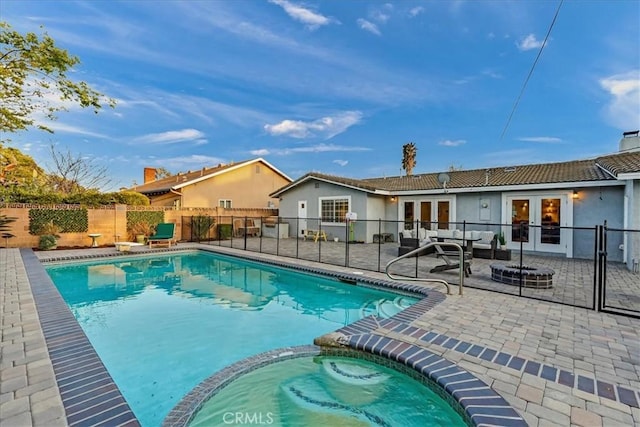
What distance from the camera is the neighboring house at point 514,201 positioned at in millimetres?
9859

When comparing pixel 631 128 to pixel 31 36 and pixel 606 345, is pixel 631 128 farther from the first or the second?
pixel 31 36

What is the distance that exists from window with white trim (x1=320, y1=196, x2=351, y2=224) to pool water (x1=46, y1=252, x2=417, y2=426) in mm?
6380

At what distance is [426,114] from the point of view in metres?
16.5

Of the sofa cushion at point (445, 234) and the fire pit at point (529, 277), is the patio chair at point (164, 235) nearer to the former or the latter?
the sofa cushion at point (445, 234)

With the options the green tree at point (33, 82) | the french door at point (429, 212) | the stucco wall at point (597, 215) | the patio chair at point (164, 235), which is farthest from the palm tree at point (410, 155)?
the green tree at point (33, 82)

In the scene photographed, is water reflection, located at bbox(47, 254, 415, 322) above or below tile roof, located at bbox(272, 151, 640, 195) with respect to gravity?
below

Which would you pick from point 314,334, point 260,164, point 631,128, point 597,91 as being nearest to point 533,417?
point 314,334

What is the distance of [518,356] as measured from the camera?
336 cm

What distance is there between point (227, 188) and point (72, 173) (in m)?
11.7

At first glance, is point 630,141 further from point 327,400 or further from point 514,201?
point 327,400

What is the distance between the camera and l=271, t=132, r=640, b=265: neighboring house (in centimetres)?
986

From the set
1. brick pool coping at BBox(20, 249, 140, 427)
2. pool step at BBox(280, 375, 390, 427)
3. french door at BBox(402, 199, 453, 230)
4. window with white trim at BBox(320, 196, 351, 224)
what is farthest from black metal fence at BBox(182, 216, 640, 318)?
brick pool coping at BBox(20, 249, 140, 427)

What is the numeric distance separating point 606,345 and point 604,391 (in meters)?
1.37

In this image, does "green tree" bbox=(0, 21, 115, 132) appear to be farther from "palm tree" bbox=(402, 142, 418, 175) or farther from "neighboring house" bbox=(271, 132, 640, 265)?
"palm tree" bbox=(402, 142, 418, 175)
